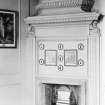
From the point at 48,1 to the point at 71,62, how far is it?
69 cm

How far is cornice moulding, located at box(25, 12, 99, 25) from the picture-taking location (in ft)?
8.23

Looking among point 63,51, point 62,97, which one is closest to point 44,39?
point 63,51

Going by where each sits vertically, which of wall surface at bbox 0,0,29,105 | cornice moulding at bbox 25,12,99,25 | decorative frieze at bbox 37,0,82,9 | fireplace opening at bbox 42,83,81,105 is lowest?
fireplace opening at bbox 42,83,81,105

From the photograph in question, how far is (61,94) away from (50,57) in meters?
0.44

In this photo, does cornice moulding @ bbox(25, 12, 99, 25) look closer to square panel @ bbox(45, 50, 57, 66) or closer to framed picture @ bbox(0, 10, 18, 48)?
framed picture @ bbox(0, 10, 18, 48)

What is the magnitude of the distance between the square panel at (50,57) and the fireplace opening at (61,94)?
0.27 m

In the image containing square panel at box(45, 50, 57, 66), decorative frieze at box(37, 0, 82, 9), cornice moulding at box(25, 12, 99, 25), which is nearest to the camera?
cornice moulding at box(25, 12, 99, 25)

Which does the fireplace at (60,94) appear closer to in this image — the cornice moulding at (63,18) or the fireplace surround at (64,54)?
the fireplace surround at (64,54)

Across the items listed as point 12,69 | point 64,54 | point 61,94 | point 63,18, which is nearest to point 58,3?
point 63,18

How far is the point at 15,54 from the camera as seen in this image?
2842 millimetres

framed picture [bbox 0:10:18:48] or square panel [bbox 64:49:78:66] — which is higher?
framed picture [bbox 0:10:18:48]

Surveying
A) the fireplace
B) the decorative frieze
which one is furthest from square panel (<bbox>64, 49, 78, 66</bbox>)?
the decorative frieze

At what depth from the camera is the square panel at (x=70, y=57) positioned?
2689mm

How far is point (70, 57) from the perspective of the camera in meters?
2.72
